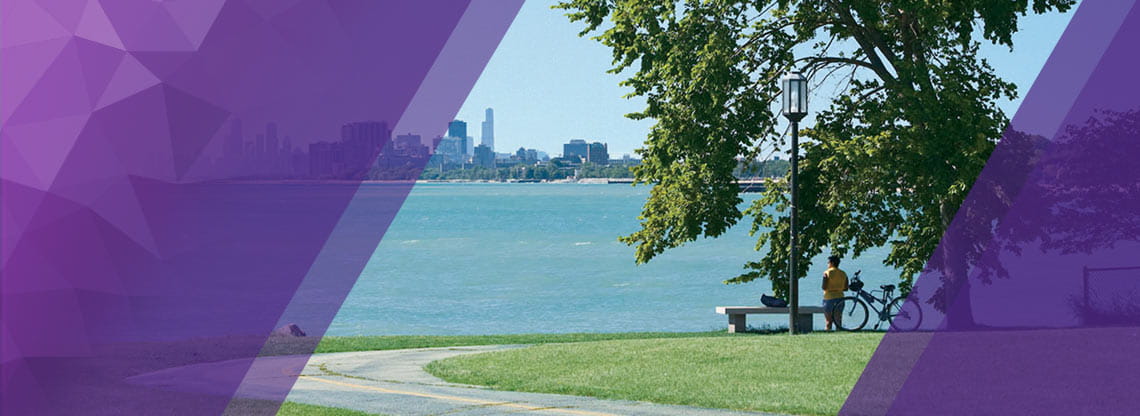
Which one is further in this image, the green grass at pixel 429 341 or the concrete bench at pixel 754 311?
the concrete bench at pixel 754 311

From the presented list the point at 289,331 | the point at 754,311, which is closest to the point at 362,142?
the point at 289,331

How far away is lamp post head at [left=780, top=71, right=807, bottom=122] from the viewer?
19312mm

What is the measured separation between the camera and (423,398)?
11.5 metres

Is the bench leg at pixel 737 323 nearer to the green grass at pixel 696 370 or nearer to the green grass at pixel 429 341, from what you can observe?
the green grass at pixel 429 341

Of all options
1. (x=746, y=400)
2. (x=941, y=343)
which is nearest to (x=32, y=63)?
(x=746, y=400)

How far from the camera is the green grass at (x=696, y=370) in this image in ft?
36.6

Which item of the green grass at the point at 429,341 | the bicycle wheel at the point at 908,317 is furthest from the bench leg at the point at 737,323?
the bicycle wheel at the point at 908,317

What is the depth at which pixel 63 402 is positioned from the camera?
7.61ft

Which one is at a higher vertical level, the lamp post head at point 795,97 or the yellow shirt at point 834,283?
the lamp post head at point 795,97
